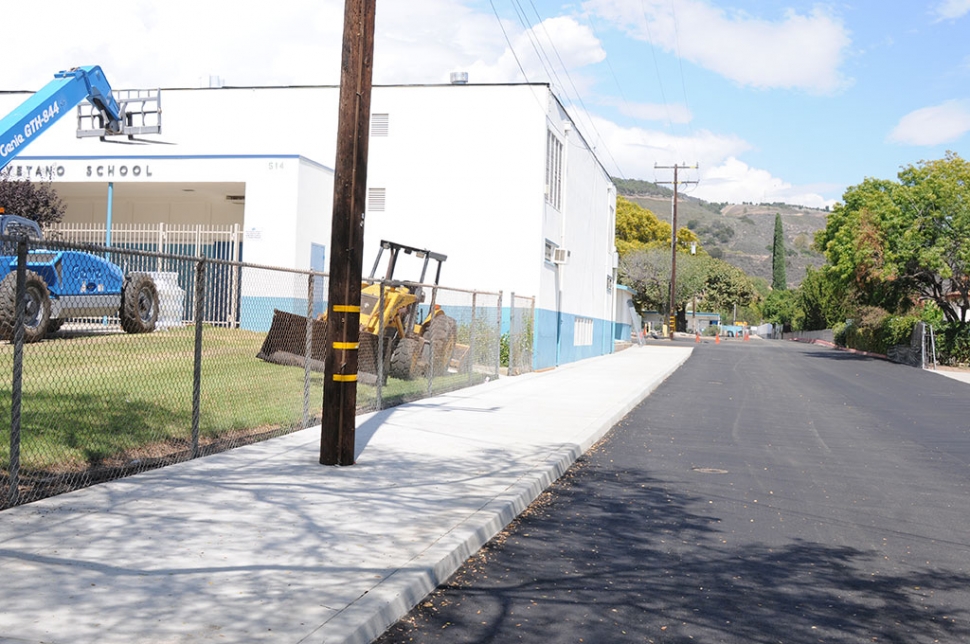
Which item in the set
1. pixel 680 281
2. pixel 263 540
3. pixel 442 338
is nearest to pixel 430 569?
pixel 263 540

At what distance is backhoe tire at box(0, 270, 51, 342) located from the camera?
12.2m

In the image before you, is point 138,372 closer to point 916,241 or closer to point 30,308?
point 30,308

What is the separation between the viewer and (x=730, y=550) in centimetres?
700

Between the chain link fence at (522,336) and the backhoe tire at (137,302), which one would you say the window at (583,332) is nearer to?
the chain link fence at (522,336)

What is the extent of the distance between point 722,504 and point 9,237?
638cm

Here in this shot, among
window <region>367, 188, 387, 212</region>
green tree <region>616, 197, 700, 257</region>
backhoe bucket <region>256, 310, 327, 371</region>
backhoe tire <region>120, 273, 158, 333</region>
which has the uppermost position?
green tree <region>616, 197, 700, 257</region>

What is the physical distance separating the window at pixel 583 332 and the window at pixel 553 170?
5794 mm

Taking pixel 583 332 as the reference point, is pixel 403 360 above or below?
below

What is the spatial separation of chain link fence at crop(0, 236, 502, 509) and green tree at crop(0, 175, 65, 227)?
6.28 meters

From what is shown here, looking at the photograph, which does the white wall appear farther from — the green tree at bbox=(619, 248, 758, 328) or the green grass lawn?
the green tree at bbox=(619, 248, 758, 328)

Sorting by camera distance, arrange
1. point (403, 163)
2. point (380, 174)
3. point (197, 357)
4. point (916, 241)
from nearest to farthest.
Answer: point (197, 357) < point (403, 163) < point (380, 174) < point (916, 241)

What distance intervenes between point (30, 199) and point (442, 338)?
538 inches

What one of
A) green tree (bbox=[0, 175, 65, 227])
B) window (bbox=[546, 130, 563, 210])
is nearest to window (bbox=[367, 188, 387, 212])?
window (bbox=[546, 130, 563, 210])

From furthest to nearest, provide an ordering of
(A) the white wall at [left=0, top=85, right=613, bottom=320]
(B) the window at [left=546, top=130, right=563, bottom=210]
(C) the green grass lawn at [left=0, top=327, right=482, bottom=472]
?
(B) the window at [left=546, top=130, right=563, bottom=210] < (A) the white wall at [left=0, top=85, right=613, bottom=320] < (C) the green grass lawn at [left=0, top=327, right=482, bottom=472]
